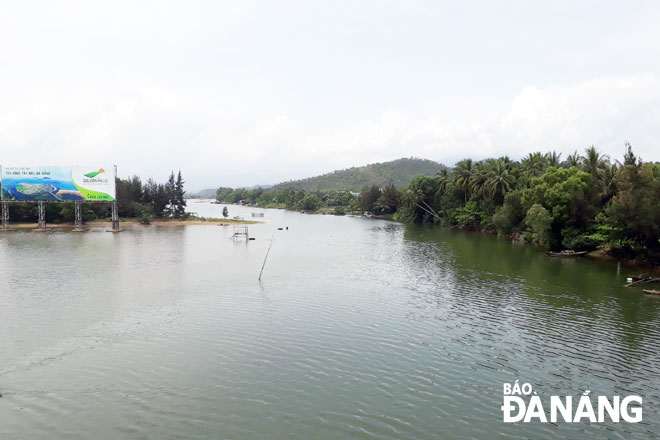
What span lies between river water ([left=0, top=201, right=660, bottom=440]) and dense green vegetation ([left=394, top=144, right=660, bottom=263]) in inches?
218

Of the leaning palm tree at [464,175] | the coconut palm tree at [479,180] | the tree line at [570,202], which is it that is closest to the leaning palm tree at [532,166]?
the tree line at [570,202]

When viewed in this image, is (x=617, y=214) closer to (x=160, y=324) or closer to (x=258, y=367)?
(x=258, y=367)

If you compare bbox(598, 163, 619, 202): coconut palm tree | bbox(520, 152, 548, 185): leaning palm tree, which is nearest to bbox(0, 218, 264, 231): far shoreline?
bbox(520, 152, 548, 185): leaning palm tree

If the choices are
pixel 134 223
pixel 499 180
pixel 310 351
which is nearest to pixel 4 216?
pixel 134 223

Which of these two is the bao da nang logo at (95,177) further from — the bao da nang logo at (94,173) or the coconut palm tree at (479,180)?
the coconut palm tree at (479,180)

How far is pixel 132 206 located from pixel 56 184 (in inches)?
972

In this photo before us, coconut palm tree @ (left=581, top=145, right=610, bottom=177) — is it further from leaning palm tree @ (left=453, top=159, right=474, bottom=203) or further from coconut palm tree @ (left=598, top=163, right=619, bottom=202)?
leaning palm tree @ (left=453, top=159, right=474, bottom=203)

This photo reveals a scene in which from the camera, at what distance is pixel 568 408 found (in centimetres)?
1342

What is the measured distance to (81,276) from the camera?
110 ft

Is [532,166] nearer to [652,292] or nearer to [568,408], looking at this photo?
[652,292]

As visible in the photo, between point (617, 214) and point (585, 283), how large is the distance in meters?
9.51

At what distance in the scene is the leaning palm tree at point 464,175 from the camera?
84.6 metres

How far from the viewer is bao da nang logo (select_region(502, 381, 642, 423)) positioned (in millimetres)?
12852

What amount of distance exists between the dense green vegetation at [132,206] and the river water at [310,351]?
57.7 meters
